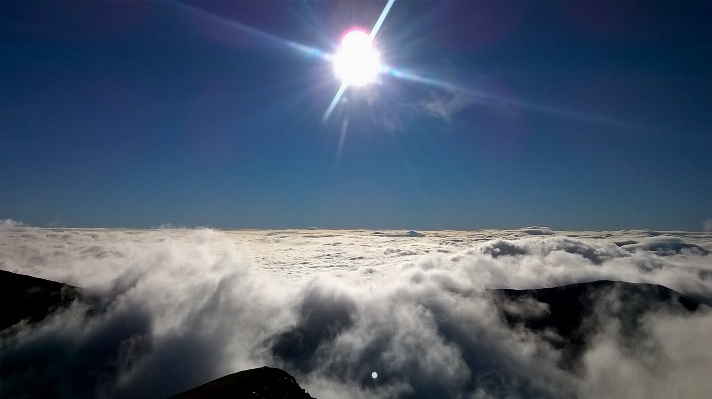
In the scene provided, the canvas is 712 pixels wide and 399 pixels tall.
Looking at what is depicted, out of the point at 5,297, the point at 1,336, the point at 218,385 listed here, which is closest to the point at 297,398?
the point at 218,385

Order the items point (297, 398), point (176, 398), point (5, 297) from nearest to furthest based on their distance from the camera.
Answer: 1. point (176, 398)
2. point (297, 398)
3. point (5, 297)

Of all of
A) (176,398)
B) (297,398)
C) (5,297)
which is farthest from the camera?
(5,297)

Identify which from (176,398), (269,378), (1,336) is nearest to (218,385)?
(176,398)

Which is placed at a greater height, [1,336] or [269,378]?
[269,378]

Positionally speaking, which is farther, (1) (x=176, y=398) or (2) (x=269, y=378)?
(2) (x=269, y=378)

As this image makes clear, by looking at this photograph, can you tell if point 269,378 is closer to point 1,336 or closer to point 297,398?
point 297,398

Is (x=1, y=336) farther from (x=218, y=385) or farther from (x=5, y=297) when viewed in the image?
(x=218, y=385)

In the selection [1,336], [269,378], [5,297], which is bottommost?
[1,336]
